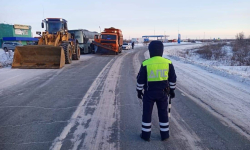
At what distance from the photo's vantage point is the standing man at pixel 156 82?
3777 mm

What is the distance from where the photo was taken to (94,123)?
15.2 feet

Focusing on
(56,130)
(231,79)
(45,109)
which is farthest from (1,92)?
(231,79)

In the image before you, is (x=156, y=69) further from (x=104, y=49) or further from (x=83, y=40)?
(x=83, y=40)

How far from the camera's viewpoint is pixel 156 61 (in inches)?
148

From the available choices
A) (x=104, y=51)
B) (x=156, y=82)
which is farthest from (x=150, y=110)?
(x=104, y=51)

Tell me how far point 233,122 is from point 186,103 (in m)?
1.56

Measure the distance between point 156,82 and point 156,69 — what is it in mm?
240

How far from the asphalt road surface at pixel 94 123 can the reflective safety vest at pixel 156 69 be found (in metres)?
1.19

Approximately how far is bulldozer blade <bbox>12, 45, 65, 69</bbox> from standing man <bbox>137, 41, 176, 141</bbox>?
393 inches

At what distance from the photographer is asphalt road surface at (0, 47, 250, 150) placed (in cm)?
377

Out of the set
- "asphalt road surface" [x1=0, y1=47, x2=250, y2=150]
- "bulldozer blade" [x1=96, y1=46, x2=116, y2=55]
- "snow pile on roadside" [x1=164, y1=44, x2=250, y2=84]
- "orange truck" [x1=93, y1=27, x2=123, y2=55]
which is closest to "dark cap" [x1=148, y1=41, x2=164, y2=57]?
"asphalt road surface" [x1=0, y1=47, x2=250, y2=150]

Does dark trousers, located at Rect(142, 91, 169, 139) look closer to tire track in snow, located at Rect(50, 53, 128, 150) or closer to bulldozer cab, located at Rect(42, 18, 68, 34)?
tire track in snow, located at Rect(50, 53, 128, 150)

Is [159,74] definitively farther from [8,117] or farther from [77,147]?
[8,117]

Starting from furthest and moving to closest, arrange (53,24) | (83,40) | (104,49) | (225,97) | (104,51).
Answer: (83,40)
(104,51)
(104,49)
(53,24)
(225,97)
